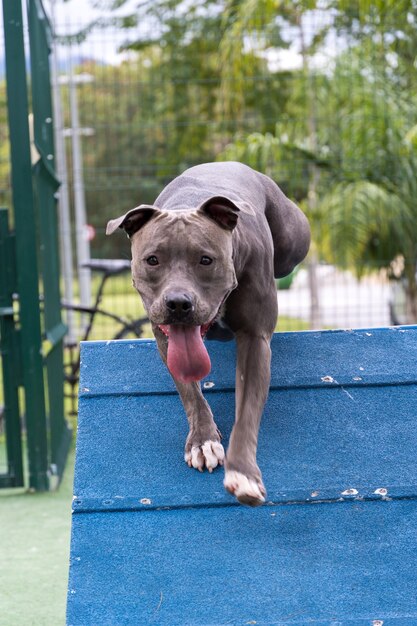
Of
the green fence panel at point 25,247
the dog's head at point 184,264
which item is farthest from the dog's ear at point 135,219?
the green fence panel at point 25,247

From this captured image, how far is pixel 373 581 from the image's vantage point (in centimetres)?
268

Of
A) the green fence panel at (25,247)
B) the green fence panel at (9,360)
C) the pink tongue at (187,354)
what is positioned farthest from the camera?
the green fence panel at (9,360)

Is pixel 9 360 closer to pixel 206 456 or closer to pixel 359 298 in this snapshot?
pixel 206 456

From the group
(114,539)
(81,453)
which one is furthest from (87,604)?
(81,453)

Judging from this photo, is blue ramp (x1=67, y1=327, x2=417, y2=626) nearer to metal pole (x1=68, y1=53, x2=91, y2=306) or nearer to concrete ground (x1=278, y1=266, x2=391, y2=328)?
metal pole (x1=68, y1=53, x2=91, y2=306)

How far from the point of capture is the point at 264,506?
9.53 ft

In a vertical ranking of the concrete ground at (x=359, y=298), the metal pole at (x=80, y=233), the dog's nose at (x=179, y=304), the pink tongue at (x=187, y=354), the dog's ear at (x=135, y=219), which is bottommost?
the concrete ground at (x=359, y=298)

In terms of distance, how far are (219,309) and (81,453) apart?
2.38ft

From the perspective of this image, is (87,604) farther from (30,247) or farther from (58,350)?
(58,350)

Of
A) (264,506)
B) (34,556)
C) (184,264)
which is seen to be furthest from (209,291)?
(34,556)

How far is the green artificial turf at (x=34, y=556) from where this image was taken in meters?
3.50

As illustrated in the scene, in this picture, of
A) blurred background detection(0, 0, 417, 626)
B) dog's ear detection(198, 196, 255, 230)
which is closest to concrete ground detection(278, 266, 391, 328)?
blurred background detection(0, 0, 417, 626)

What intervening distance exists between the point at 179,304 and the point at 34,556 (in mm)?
2172

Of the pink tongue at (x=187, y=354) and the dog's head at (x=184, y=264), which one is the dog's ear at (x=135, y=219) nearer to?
the dog's head at (x=184, y=264)
